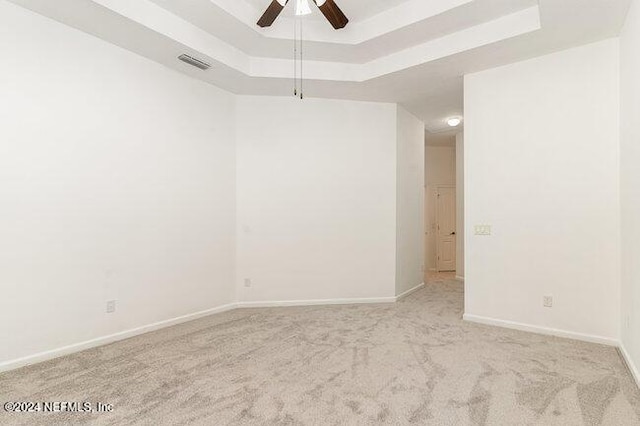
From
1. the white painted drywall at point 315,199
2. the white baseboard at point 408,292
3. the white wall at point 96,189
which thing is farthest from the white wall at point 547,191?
the white wall at point 96,189

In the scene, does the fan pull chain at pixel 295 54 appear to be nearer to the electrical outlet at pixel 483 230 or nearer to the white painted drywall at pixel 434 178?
the electrical outlet at pixel 483 230

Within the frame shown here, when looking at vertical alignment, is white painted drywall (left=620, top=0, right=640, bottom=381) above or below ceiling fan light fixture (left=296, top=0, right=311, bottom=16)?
below

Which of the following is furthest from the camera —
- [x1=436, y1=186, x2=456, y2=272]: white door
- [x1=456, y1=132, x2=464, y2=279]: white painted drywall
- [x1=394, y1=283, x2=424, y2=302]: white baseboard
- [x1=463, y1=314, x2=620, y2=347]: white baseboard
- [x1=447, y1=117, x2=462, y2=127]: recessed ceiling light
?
[x1=436, y1=186, x2=456, y2=272]: white door

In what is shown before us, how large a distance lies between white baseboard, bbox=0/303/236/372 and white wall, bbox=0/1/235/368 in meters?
0.05

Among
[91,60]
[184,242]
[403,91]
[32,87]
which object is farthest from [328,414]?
[403,91]

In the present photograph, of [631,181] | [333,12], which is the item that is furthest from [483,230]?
[333,12]

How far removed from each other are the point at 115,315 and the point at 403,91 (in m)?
4.39

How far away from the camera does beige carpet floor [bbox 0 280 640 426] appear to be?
7.07ft

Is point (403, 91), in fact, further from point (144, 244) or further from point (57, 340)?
point (57, 340)

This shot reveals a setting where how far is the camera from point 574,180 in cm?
353

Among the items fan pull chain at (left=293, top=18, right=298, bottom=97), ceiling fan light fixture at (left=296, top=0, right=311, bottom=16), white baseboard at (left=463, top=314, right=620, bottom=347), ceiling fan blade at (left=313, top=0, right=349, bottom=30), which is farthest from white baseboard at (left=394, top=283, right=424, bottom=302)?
ceiling fan light fixture at (left=296, top=0, right=311, bottom=16)

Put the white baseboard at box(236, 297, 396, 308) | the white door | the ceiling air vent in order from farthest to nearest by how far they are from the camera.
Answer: the white door < the white baseboard at box(236, 297, 396, 308) < the ceiling air vent

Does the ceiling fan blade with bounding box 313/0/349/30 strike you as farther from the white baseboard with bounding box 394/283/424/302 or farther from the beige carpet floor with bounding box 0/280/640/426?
the white baseboard with bounding box 394/283/424/302

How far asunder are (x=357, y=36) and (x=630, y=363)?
3997mm
